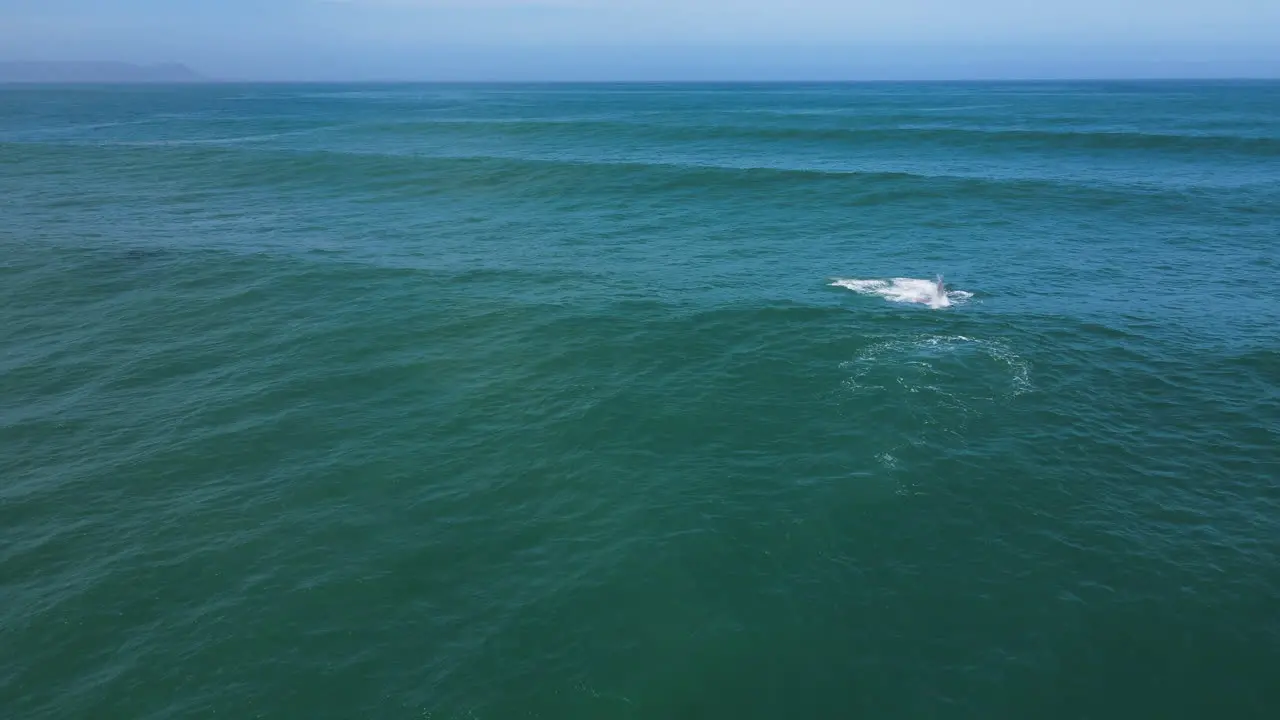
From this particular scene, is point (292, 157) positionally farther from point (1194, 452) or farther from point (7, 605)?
point (1194, 452)

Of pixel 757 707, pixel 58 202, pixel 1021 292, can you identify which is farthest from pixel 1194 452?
pixel 58 202

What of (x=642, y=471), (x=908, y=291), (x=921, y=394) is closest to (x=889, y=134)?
(x=908, y=291)

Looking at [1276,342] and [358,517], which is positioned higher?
[1276,342]

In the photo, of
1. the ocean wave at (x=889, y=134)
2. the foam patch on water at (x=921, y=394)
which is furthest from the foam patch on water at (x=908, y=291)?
the ocean wave at (x=889, y=134)

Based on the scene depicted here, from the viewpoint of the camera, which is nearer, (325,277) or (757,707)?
(757,707)

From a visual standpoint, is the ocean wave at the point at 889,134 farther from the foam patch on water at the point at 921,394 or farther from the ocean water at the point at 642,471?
the foam patch on water at the point at 921,394

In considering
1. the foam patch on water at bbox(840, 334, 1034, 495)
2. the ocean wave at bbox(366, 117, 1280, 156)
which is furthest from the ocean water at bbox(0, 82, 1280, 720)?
the ocean wave at bbox(366, 117, 1280, 156)

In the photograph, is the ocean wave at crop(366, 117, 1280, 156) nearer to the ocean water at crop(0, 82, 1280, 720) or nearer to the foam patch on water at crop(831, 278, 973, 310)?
the ocean water at crop(0, 82, 1280, 720)
